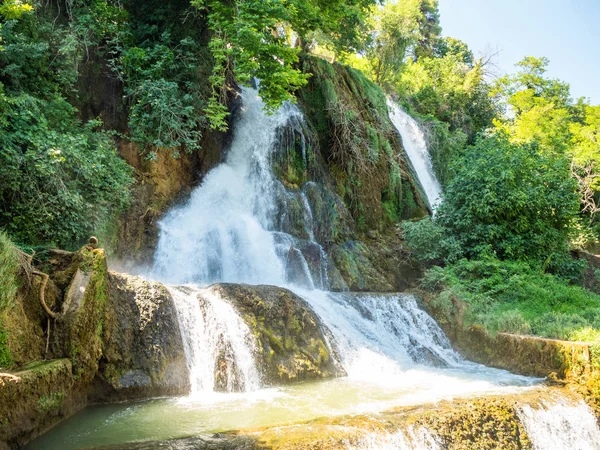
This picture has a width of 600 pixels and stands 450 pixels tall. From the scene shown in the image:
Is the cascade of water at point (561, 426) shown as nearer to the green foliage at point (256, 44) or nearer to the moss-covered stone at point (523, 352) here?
the moss-covered stone at point (523, 352)

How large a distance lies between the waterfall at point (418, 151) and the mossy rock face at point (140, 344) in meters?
15.7

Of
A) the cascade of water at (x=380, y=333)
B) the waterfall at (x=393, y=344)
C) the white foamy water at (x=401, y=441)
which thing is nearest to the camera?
the white foamy water at (x=401, y=441)

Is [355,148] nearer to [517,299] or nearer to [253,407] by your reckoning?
[517,299]

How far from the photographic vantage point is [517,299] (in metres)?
10.9

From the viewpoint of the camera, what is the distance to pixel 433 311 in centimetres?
1066

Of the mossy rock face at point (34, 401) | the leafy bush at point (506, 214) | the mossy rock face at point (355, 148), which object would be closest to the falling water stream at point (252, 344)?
the mossy rock face at point (34, 401)

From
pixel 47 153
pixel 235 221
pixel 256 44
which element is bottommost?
pixel 235 221

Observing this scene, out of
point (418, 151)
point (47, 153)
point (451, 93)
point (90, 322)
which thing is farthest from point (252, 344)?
point (451, 93)

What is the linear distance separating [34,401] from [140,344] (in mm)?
1905

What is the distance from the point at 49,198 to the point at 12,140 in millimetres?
1044

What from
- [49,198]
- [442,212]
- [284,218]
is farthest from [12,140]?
[442,212]

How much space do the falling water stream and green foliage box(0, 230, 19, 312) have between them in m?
1.57

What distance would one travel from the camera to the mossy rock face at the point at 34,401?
434cm

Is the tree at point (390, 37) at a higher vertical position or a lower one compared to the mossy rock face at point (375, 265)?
higher
